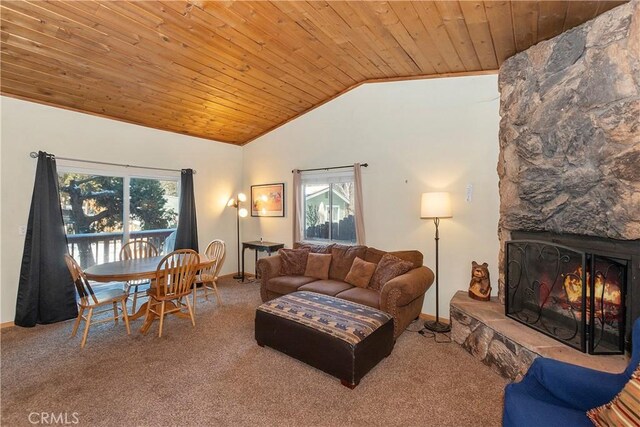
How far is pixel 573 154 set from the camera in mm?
2273

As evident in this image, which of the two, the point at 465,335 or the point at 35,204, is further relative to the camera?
the point at 35,204

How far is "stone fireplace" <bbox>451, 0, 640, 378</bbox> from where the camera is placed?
1.96 m

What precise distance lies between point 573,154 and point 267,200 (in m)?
4.33

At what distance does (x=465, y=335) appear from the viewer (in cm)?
288

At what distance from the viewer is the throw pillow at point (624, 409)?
45.6 inches

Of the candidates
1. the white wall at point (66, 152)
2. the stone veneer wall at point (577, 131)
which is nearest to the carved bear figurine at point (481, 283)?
the stone veneer wall at point (577, 131)

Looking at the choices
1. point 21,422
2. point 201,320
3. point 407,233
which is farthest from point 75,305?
point 407,233

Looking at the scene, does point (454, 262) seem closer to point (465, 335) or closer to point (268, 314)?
point (465, 335)

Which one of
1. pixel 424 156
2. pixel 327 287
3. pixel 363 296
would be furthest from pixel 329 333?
pixel 424 156

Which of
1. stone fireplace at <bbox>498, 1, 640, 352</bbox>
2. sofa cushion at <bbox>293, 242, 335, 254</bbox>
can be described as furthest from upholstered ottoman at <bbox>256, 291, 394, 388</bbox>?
stone fireplace at <bbox>498, 1, 640, 352</bbox>

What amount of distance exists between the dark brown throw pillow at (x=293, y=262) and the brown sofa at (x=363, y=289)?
0.26 ft

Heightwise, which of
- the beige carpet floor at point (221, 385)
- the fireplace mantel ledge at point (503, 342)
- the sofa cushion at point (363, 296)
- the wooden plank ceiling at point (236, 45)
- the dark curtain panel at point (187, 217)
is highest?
the wooden plank ceiling at point (236, 45)

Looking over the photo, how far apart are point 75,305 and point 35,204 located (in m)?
1.30

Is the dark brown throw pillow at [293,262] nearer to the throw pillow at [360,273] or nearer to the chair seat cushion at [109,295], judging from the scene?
the throw pillow at [360,273]
